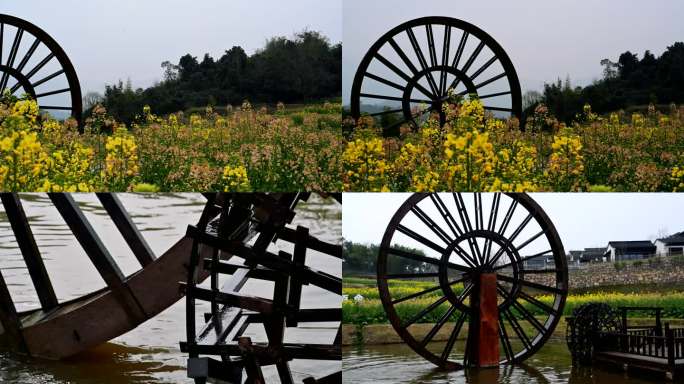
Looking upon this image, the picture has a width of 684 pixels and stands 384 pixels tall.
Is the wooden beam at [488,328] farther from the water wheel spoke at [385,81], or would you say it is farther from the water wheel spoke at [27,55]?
the water wheel spoke at [27,55]

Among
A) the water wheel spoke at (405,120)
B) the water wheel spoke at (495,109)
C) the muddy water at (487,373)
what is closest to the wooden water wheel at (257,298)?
the water wheel spoke at (405,120)

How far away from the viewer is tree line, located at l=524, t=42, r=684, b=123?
300 inches

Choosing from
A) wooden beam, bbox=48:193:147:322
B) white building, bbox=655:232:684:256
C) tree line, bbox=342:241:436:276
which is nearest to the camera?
wooden beam, bbox=48:193:147:322

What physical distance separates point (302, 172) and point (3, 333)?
3.49m

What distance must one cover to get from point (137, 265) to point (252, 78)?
6.70 meters

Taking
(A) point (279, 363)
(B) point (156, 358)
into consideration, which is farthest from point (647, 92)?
(B) point (156, 358)

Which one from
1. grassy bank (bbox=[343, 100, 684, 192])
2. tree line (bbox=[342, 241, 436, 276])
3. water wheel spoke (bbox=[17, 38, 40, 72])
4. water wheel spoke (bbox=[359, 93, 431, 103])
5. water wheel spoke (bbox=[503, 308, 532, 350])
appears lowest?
water wheel spoke (bbox=[503, 308, 532, 350])

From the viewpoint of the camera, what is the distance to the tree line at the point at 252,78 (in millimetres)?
7238

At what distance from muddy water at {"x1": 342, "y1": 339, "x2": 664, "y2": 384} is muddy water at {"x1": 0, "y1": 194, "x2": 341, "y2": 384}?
0.55 m

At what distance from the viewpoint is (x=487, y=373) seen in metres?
8.80


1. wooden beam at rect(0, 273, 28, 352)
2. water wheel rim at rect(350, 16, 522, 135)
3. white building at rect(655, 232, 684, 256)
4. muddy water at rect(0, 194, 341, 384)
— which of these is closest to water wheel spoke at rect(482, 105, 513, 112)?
water wheel rim at rect(350, 16, 522, 135)

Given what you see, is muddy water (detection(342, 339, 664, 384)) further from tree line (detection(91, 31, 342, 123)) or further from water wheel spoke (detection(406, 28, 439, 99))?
Answer: tree line (detection(91, 31, 342, 123))

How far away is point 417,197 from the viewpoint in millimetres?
8500

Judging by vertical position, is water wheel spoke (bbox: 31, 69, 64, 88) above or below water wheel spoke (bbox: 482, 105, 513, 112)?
above
